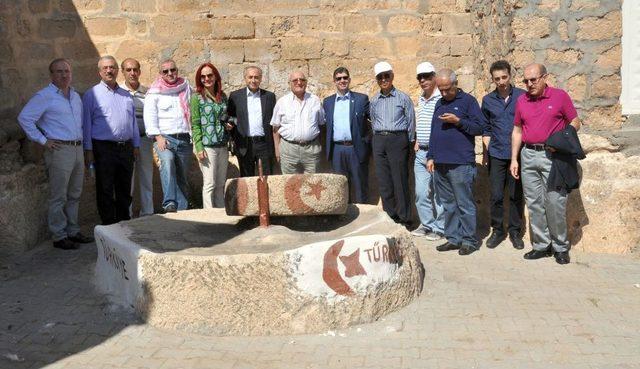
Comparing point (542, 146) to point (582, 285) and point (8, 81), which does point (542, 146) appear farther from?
point (8, 81)

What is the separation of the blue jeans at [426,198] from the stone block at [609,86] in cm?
175

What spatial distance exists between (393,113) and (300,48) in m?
1.67

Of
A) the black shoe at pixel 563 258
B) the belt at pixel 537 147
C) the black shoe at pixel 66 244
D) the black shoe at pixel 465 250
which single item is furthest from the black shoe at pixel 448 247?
the black shoe at pixel 66 244

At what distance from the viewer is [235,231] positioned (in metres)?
6.05

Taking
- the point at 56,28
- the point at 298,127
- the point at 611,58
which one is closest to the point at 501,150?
the point at 611,58

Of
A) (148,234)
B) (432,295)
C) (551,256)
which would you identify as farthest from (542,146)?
(148,234)

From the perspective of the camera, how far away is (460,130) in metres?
6.54

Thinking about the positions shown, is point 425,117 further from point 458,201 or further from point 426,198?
point 458,201

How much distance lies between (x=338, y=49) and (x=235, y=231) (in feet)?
10.1

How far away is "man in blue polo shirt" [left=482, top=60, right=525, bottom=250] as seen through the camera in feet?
21.7

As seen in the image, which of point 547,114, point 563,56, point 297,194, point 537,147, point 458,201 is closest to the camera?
point 297,194

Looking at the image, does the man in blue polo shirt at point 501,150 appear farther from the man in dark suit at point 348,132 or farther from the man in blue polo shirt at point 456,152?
the man in dark suit at point 348,132

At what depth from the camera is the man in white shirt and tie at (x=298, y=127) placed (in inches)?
285

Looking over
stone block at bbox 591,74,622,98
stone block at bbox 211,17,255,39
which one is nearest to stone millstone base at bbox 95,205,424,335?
stone block at bbox 591,74,622,98
